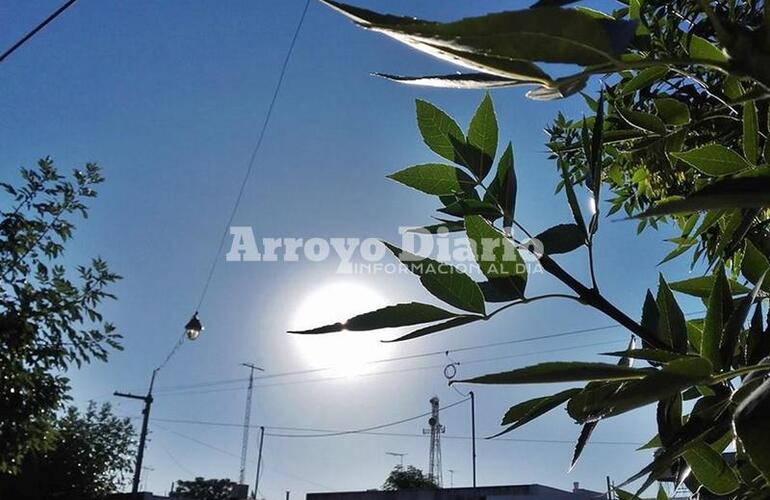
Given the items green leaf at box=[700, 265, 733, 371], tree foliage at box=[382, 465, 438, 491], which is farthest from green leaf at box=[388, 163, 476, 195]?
tree foliage at box=[382, 465, 438, 491]

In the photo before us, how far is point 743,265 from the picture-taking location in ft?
2.36

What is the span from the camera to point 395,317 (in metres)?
0.50

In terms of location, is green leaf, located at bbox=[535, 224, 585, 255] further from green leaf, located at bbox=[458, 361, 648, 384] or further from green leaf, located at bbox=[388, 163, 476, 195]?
green leaf, located at bbox=[458, 361, 648, 384]

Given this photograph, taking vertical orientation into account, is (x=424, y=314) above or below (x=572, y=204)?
below

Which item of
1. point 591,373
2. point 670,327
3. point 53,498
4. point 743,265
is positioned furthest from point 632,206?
point 53,498

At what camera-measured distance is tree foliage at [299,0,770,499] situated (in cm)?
32

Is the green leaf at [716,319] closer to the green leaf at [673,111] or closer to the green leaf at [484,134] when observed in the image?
the green leaf at [484,134]

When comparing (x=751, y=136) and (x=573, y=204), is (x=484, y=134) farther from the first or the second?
(x=751, y=136)

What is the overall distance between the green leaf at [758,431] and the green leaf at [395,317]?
0.24 m

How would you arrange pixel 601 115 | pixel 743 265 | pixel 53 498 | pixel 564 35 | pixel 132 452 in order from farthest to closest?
pixel 132 452 < pixel 53 498 < pixel 743 265 < pixel 601 115 < pixel 564 35

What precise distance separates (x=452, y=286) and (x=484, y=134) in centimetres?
16

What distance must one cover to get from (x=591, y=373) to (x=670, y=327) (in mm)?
275

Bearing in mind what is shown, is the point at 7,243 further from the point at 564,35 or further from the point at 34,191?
the point at 564,35

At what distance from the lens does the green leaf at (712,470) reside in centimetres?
59
